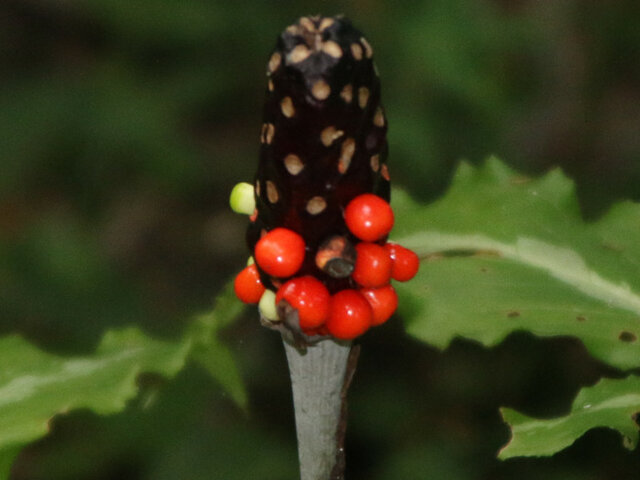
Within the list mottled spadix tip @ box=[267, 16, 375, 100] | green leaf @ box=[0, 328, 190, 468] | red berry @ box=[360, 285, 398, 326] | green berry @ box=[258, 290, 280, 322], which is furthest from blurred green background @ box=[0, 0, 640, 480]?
mottled spadix tip @ box=[267, 16, 375, 100]

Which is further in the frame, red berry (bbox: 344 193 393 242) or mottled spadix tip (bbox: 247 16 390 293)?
red berry (bbox: 344 193 393 242)

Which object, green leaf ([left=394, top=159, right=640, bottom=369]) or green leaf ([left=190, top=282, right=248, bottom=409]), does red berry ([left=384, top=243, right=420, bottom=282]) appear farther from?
green leaf ([left=190, top=282, right=248, bottom=409])

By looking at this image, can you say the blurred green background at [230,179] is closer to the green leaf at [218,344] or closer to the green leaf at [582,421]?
the green leaf at [218,344]

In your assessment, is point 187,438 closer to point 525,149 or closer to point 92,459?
point 92,459

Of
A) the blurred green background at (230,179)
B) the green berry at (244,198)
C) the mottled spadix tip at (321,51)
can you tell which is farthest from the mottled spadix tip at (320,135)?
the blurred green background at (230,179)

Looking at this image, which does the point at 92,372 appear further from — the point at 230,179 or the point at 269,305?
the point at 230,179

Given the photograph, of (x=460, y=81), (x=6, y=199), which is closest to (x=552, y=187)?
(x=460, y=81)

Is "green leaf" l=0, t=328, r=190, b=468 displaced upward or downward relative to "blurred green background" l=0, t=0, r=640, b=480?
upward
